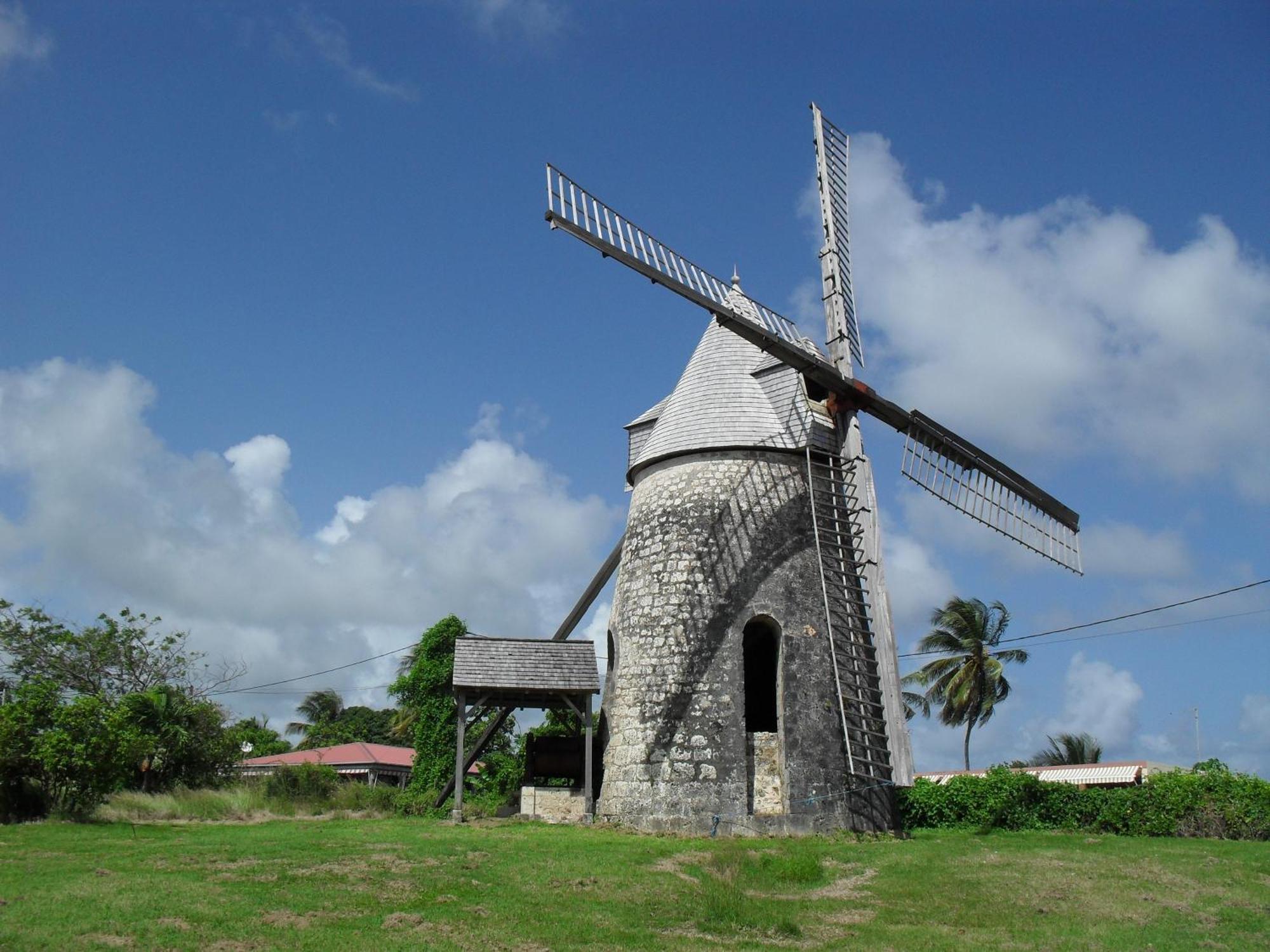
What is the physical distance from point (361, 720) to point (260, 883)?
168 ft

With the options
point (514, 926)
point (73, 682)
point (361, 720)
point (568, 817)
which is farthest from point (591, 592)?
point (361, 720)

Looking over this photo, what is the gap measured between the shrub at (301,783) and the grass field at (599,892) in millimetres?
8123

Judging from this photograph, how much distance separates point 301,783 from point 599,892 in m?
16.2

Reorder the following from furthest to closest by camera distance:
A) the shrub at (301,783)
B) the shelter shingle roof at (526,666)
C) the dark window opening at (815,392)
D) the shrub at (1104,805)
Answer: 1. the shrub at (301,783)
2. the shelter shingle roof at (526,666)
3. the dark window opening at (815,392)
4. the shrub at (1104,805)

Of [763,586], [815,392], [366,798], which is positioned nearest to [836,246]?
[815,392]

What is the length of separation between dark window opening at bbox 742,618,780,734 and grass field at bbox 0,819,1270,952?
219 inches

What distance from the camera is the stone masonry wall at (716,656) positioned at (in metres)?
18.1

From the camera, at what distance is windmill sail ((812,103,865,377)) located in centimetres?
2025

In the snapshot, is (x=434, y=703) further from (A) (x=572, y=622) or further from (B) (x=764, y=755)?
(B) (x=764, y=755)

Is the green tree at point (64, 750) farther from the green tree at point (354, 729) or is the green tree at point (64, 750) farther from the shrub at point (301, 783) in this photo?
the green tree at point (354, 729)

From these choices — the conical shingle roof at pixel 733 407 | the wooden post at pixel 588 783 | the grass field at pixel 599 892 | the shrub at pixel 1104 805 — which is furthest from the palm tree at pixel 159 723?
the shrub at pixel 1104 805

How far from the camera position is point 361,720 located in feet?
196

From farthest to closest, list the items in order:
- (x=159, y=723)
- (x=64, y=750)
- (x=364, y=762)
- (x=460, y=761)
A: (x=364, y=762) < (x=159, y=723) < (x=460, y=761) < (x=64, y=750)

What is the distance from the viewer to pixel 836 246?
21.2 meters
